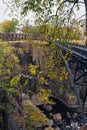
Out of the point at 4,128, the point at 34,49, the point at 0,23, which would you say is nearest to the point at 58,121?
the point at 34,49

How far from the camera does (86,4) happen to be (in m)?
6.77

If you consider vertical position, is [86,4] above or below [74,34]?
above

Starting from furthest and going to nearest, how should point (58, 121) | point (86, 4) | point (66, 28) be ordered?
point (58, 121), point (66, 28), point (86, 4)

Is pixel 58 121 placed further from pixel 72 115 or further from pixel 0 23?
pixel 0 23

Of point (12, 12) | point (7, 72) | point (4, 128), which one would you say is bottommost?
point (4, 128)

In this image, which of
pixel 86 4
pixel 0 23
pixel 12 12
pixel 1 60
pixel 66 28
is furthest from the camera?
pixel 0 23

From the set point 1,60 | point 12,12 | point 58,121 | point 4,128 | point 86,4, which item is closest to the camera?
point 86,4

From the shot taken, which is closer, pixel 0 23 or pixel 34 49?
pixel 34 49

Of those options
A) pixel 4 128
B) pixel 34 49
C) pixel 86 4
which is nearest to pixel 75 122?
pixel 34 49

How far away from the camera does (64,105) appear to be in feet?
93.6

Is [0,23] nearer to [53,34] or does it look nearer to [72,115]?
[72,115]

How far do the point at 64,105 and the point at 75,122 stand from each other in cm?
381

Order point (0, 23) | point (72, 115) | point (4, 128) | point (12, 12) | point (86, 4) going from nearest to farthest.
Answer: point (86, 4)
point (12, 12)
point (4, 128)
point (72, 115)
point (0, 23)

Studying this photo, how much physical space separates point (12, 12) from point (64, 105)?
21.0 m
